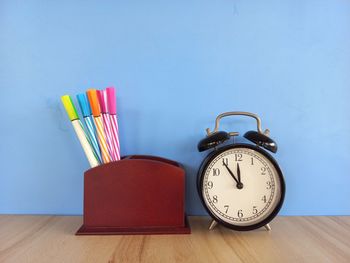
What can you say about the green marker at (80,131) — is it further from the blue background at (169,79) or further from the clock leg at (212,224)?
the clock leg at (212,224)

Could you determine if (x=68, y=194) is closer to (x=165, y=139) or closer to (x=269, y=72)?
(x=165, y=139)

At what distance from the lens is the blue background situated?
2.64ft

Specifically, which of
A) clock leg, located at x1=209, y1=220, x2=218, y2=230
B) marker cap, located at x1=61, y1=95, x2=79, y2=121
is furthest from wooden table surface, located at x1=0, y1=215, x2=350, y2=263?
marker cap, located at x1=61, y1=95, x2=79, y2=121

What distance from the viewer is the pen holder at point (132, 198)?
0.69 meters

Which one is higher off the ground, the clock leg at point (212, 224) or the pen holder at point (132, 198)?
the pen holder at point (132, 198)

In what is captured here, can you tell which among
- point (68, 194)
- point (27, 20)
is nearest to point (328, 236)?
point (68, 194)

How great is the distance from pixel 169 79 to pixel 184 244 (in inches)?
16.8

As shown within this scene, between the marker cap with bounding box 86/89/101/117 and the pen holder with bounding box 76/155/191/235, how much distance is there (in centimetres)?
14

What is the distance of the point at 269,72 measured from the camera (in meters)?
0.81

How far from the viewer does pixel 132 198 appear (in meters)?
0.69

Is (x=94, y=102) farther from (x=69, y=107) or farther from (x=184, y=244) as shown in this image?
(x=184, y=244)

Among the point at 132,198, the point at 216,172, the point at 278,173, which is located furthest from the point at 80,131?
the point at 278,173

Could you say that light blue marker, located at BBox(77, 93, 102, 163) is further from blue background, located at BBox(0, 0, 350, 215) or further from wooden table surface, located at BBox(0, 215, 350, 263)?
wooden table surface, located at BBox(0, 215, 350, 263)

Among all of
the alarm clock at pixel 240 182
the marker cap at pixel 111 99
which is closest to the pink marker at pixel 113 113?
the marker cap at pixel 111 99
